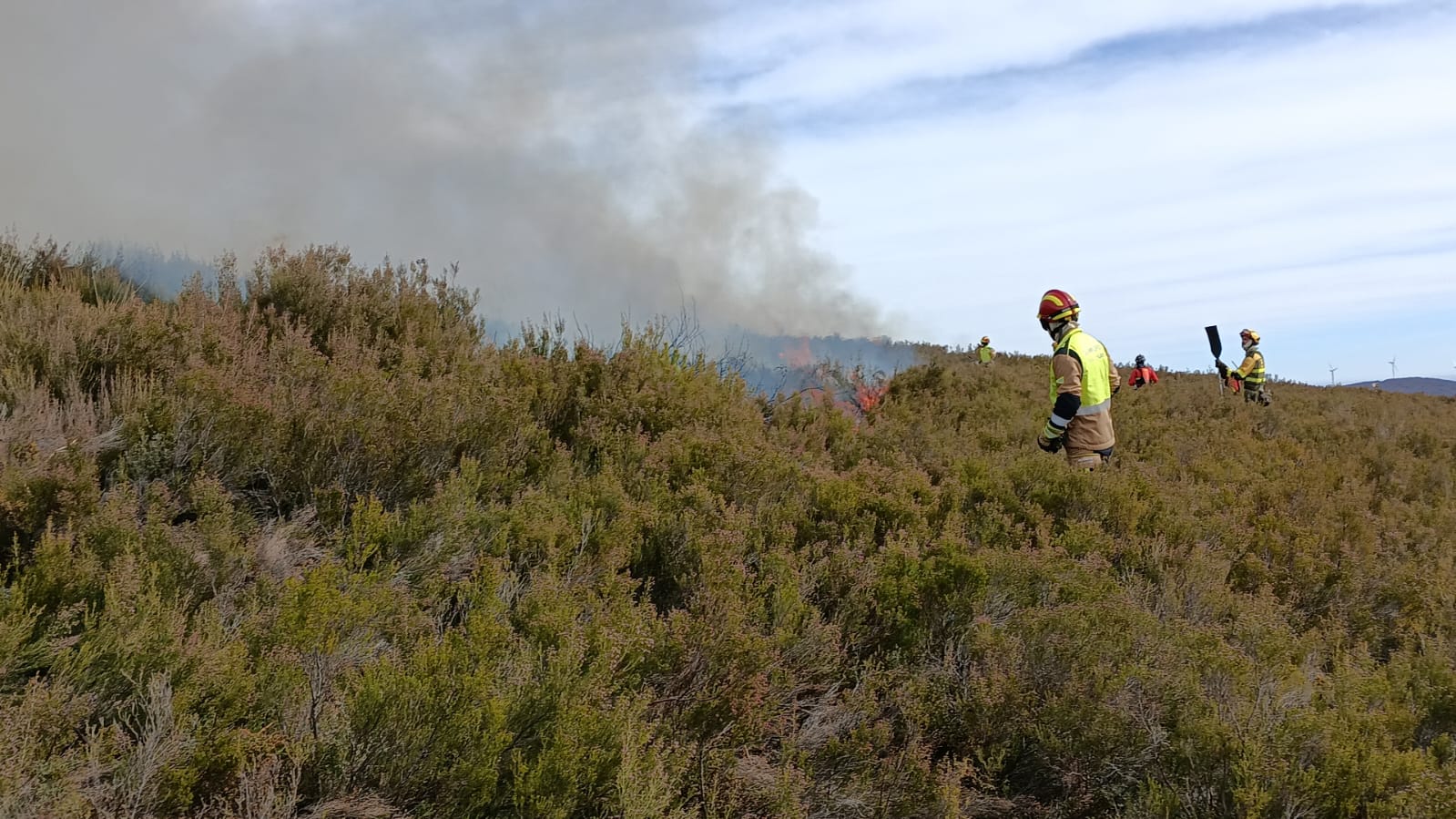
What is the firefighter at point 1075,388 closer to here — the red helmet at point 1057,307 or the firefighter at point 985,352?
the red helmet at point 1057,307

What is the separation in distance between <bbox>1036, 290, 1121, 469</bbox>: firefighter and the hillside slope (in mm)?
340

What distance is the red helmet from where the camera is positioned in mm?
7090

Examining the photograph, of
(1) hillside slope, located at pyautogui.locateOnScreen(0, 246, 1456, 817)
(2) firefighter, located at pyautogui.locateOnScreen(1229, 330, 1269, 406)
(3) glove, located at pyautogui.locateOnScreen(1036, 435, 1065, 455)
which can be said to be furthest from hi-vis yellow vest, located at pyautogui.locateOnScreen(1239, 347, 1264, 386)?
(3) glove, located at pyautogui.locateOnScreen(1036, 435, 1065, 455)

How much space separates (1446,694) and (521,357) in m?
6.02

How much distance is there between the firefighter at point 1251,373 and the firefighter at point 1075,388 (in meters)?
9.96

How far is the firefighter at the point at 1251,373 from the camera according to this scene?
50.2 feet

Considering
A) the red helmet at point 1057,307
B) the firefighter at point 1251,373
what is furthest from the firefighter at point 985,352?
the red helmet at point 1057,307

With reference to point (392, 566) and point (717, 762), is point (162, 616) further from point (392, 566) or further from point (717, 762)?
point (717, 762)

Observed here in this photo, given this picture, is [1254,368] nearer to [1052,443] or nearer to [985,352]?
[985,352]

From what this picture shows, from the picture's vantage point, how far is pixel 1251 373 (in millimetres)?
15344

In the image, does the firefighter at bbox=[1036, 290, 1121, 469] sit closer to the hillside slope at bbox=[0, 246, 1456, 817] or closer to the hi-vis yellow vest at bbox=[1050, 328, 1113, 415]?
the hi-vis yellow vest at bbox=[1050, 328, 1113, 415]

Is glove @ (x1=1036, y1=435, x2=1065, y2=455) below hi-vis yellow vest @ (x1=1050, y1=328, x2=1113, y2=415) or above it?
below

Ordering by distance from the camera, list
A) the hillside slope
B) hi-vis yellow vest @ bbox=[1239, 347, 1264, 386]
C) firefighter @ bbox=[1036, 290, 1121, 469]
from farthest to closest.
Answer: hi-vis yellow vest @ bbox=[1239, 347, 1264, 386]
firefighter @ bbox=[1036, 290, 1121, 469]
the hillside slope

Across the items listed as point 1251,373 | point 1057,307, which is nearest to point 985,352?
point 1251,373
